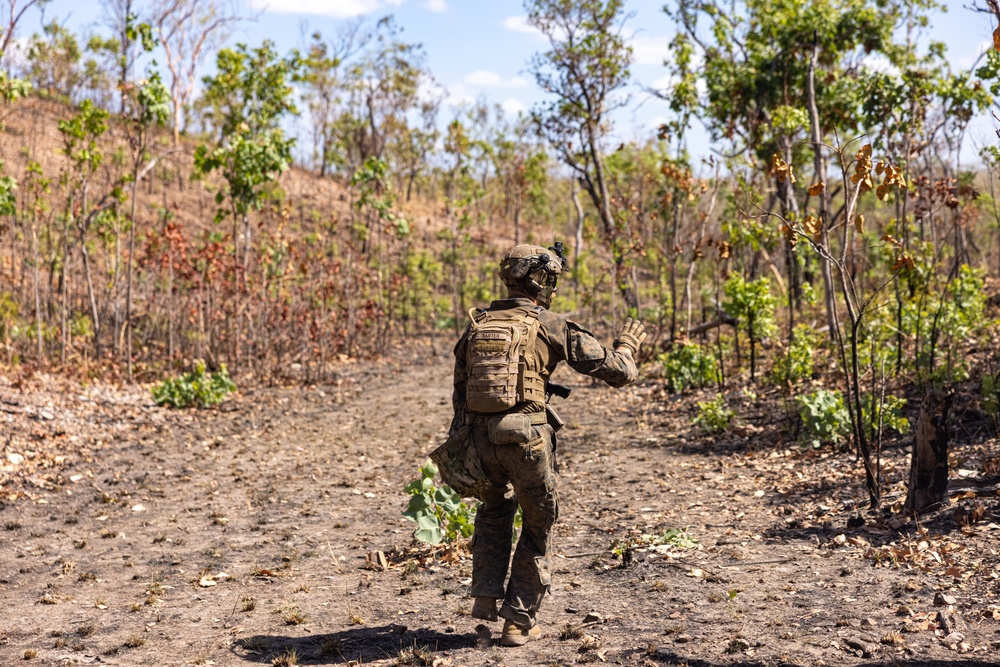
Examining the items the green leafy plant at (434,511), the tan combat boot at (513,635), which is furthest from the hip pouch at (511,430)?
the green leafy plant at (434,511)

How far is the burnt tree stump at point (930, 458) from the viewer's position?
5.37m

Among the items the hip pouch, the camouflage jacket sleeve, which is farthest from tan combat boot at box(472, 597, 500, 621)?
the camouflage jacket sleeve

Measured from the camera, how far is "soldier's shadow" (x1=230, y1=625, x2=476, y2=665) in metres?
4.02

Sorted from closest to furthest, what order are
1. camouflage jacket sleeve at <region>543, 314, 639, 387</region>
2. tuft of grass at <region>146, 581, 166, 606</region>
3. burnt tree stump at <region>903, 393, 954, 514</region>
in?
1. camouflage jacket sleeve at <region>543, 314, 639, 387</region>
2. tuft of grass at <region>146, 581, 166, 606</region>
3. burnt tree stump at <region>903, 393, 954, 514</region>

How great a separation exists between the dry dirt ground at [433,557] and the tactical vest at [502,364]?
1.20m

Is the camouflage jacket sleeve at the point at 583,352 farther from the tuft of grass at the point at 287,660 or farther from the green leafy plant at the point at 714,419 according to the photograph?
the green leafy plant at the point at 714,419

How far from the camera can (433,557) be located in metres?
5.54

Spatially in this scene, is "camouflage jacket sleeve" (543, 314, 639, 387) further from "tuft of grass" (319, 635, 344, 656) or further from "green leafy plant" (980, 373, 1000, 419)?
"green leafy plant" (980, 373, 1000, 419)

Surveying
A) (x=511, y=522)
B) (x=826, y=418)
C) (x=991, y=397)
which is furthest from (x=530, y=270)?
(x=991, y=397)

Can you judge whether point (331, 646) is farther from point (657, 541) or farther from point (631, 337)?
point (657, 541)

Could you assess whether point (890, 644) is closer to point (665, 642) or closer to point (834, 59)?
point (665, 642)

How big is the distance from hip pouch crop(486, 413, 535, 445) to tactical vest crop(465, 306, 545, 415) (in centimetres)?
5

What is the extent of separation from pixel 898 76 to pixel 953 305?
3.56 m

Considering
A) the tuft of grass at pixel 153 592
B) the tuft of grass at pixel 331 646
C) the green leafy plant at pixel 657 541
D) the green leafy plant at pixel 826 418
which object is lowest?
the tuft of grass at pixel 153 592
